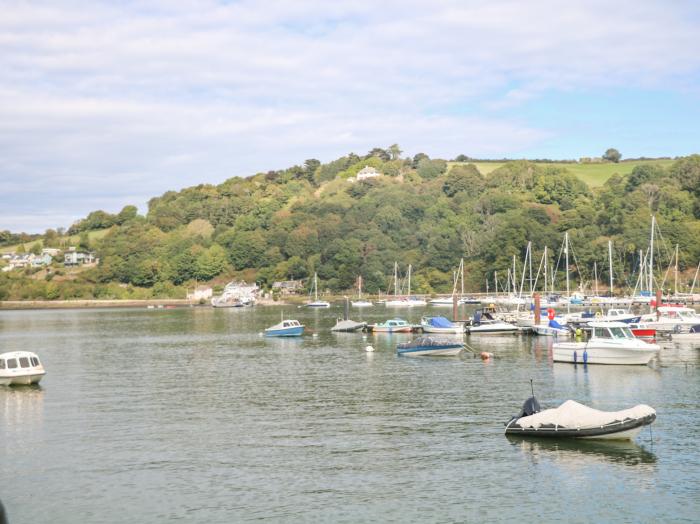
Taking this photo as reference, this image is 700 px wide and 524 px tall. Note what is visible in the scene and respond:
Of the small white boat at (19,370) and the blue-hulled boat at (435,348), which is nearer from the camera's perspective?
the small white boat at (19,370)

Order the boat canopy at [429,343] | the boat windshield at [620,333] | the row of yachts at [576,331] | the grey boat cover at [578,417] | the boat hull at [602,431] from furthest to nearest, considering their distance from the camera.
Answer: the boat canopy at [429,343] < the boat windshield at [620,333] < the row of yachts at [576,331] < the grey boat cover at [578,417] < the boat hull at [602,431]

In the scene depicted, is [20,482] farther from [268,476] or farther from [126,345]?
[126,345]

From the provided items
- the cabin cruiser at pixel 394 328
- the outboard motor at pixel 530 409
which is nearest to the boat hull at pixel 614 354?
the outboard motor at pixel 530 409

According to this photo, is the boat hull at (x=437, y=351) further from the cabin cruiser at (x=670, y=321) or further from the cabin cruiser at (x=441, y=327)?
the cabin cruiser at (x=670, y=321)

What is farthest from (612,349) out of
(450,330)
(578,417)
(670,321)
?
(450,330)

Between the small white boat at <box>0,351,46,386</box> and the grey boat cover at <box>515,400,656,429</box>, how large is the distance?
36866 mm

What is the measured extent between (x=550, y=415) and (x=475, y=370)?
84.3 feet

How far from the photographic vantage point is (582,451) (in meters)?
35.4

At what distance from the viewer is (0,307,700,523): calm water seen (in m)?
29.1

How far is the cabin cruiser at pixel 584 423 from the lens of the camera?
35.9m

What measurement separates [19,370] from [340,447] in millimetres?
30611

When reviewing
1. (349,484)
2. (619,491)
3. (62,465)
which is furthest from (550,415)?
(62,465)

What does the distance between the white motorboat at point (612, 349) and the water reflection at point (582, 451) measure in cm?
2552

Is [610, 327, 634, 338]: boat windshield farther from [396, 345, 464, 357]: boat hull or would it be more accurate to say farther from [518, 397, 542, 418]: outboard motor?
[518, 397, 542, 418]: outboard motor
